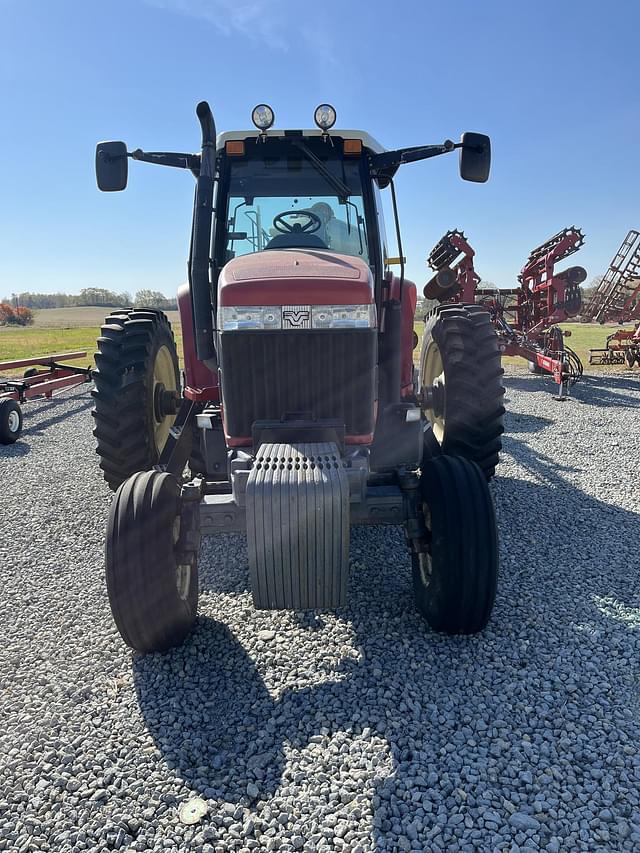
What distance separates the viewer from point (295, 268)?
3.04 m

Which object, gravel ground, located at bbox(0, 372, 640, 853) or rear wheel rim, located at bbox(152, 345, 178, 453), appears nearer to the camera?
gravel ground, located at bbox(0, 372, 640, 853)

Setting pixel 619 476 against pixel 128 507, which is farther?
pixel 619 476

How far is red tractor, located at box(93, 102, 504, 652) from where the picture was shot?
261cm

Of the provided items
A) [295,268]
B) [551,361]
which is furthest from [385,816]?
[551,361]

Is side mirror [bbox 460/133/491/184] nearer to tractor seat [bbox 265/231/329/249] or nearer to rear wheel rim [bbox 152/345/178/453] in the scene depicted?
tractor seat [bbox 265/231/329/249]

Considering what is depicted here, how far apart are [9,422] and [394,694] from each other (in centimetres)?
714

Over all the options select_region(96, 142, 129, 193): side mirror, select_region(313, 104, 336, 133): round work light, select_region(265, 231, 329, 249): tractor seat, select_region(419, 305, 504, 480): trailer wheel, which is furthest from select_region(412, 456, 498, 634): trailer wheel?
select_region(96, 142, 129, 193): side mirror

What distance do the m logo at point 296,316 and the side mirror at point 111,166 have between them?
1.56m

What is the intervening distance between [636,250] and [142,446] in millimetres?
13337

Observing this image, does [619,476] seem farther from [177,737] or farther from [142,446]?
[177,737]

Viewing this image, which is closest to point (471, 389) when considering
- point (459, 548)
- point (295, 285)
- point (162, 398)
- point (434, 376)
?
point (434, 376)

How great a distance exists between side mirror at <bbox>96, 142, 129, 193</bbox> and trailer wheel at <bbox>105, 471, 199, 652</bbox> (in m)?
1.94

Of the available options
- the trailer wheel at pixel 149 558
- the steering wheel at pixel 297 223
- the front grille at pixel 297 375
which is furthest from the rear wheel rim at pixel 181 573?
the steering wheel at pixel 297 223

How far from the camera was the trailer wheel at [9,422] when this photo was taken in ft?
25.3
